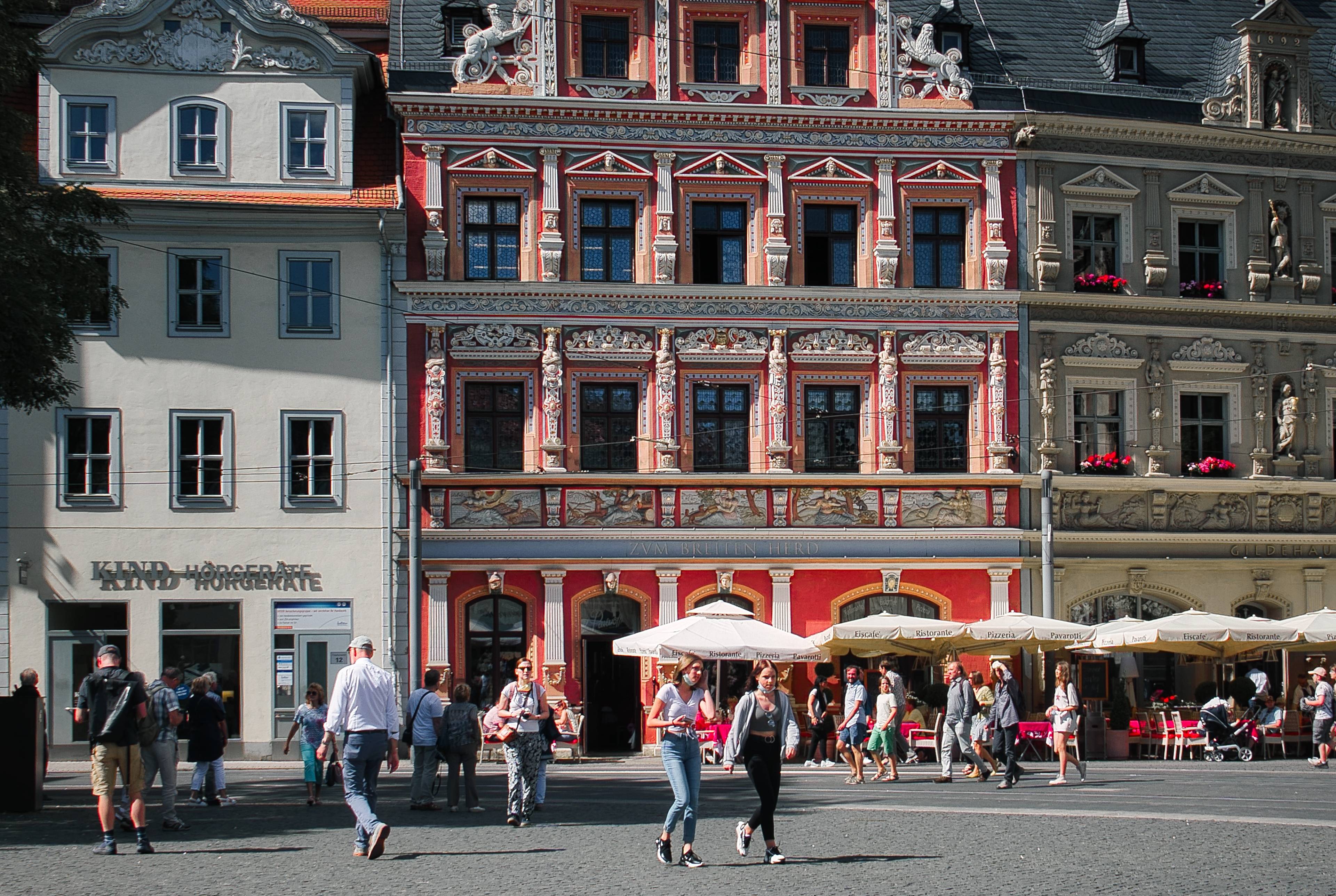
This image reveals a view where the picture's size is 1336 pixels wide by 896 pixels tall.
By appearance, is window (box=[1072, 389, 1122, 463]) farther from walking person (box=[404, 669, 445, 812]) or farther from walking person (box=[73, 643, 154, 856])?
walking person (box=[73, 643, 154, 856])

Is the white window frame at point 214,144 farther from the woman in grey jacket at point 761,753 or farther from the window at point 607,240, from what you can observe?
the woman in grey jacket at point 761,753

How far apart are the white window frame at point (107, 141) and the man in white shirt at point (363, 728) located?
19.8 meters

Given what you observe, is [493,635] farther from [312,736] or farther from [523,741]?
[523,741]

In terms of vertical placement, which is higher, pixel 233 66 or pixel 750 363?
pixel 233 66

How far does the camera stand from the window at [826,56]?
111ft

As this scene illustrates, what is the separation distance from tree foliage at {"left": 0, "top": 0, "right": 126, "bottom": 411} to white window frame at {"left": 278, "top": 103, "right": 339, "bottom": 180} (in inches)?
351

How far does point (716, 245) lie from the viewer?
3334 centimetres

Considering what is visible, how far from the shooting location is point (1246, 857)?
561 inches

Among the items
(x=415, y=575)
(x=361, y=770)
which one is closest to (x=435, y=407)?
(x=415, y=575)

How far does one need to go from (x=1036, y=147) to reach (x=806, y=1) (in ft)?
17.5

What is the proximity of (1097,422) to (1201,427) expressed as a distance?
7.55 feet

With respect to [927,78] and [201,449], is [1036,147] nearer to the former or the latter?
[927,78]

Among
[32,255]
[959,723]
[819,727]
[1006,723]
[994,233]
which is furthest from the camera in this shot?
[994,233]

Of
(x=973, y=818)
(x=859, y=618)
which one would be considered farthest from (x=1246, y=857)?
(x=859, y=618)
